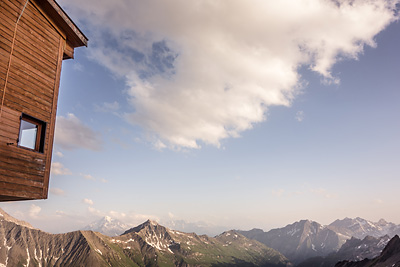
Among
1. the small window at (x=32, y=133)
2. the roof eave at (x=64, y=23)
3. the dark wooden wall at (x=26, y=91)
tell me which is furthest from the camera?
the roof eave at (x=64, y=23)

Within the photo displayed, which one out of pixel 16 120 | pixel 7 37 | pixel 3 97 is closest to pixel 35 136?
pixel 16 120

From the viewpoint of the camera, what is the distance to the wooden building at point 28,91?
1297 centimetres

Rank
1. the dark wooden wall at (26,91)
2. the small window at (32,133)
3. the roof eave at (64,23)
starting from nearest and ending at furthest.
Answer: the dark wooden wall at (26,91) < the small window at (32,133) < the roof eave at (64,23)

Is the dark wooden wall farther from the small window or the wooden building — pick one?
the small window

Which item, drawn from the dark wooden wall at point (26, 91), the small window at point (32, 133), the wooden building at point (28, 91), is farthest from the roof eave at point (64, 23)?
the small window at point (32, 133)

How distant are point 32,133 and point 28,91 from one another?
2.11 m

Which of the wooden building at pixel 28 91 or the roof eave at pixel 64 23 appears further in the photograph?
the roof eave at pixel 64 23

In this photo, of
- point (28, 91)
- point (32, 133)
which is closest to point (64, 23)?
point (28, 91)

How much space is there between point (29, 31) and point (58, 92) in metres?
3.35

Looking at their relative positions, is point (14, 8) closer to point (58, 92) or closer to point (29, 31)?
point (29, 31)

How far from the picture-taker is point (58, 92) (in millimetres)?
15945

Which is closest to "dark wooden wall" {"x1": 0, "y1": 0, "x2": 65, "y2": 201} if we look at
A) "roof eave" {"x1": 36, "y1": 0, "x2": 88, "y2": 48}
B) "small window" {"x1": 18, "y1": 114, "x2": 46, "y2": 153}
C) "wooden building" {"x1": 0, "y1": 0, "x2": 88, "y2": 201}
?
"wooden building" {"x1": 0, "y1": 0, "x2": 88, "y2": 201}

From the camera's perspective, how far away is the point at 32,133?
14.4 meters

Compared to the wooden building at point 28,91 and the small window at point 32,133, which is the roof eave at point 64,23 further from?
the small window at point 32,133
